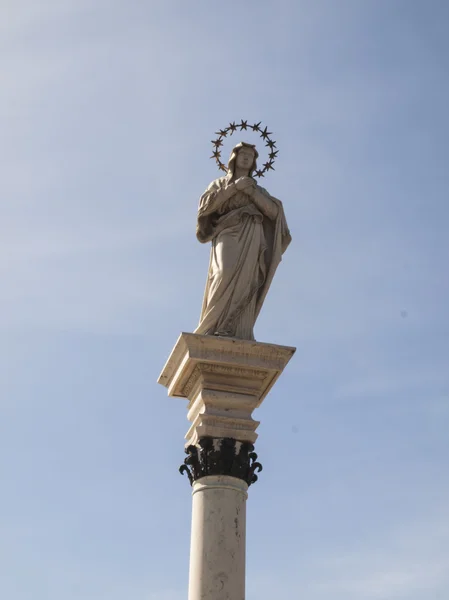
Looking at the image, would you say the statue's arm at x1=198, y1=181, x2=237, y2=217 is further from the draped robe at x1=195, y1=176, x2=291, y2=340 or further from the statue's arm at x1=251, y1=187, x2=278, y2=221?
the statue's arm at x1=251, y1=187, x2=278, y2=221

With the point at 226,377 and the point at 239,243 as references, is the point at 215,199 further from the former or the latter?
the point at 226,377

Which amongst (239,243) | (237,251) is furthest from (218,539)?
(239,243)

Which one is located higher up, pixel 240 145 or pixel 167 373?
pixel 240 145

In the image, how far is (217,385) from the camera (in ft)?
48.1

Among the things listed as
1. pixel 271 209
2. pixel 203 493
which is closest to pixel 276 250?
pixel 271 209

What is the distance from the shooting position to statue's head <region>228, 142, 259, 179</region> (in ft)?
53.4

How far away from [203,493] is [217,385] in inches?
57.8

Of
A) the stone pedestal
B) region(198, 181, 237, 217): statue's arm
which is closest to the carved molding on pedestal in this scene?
the stone pedestal

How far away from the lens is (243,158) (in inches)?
642

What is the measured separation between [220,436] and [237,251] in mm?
2735

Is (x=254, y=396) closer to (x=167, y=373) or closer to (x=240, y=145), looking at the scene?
(x=167, y=373)

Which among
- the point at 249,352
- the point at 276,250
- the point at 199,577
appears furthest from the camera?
the point at 276,250

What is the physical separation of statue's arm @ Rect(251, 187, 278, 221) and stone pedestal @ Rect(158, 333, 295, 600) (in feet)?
7.37

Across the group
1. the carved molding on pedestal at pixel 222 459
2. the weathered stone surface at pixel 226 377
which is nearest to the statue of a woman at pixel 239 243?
the weathered stone surface at pixel 226 377
